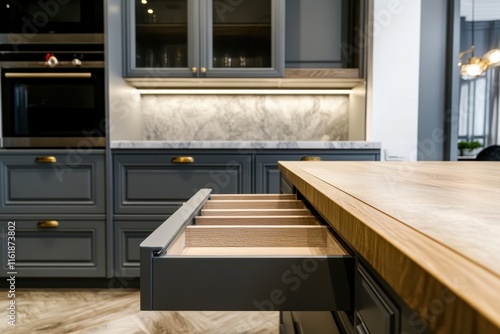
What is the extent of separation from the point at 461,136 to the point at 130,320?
19.0 feet

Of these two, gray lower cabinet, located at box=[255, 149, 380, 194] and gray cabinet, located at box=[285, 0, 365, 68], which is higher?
gray cabinet, located at box=[285, 0, 365, 68]

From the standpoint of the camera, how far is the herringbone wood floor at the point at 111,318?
1697 mm

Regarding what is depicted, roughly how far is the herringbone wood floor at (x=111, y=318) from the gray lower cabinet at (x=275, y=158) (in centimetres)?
67

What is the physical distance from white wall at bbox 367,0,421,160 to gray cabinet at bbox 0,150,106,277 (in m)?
1.63

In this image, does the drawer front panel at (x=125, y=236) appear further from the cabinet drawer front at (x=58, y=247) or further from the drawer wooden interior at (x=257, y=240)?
the drawer wooden interior at (x=257, y=240)

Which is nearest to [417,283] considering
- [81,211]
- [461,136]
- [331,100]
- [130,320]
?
[130,320]

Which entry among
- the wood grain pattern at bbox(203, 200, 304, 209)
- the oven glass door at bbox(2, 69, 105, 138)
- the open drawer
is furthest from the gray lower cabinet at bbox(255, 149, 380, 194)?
the open drawer

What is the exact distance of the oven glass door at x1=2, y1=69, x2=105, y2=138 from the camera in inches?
87.1

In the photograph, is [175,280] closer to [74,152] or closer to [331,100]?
[74,152]

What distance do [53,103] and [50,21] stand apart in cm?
45

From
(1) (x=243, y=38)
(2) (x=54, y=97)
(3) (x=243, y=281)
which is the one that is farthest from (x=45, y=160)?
(3) (x=243, y=281)

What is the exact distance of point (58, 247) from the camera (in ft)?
7.17

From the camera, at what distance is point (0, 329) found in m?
1.71

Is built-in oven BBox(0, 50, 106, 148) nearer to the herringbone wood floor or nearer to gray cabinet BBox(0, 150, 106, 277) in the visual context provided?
gray cabinet BBox(0, 150, 106, 277)
